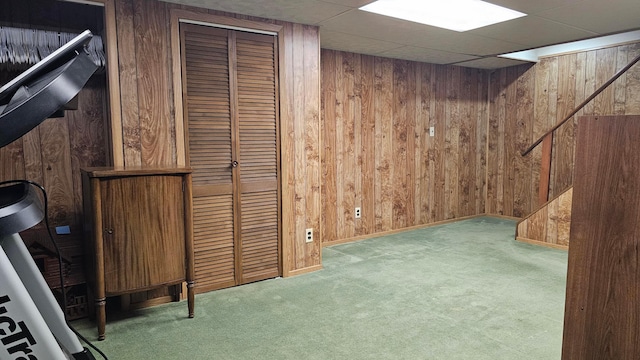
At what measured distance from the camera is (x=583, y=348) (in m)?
1.28

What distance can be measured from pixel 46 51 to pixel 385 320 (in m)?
2.71

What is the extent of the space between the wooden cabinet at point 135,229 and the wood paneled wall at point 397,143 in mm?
2198

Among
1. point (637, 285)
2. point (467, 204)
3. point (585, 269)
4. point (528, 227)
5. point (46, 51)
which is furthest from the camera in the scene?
point (467, 204)

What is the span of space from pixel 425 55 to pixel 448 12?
4.35 ft

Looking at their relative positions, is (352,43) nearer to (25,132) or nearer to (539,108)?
(539,108)

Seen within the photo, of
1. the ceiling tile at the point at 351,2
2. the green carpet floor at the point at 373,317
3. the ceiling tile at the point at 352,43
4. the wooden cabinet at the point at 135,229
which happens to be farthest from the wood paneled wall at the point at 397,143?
the wooden cabinet at the point at 135,229

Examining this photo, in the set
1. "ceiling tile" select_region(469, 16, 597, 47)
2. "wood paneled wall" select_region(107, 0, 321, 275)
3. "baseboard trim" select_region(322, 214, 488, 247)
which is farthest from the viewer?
"baseboard trim" select_region(322, 214, 488, 247)

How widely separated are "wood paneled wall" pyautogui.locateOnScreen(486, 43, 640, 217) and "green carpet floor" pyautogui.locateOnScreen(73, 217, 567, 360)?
5.85 ft

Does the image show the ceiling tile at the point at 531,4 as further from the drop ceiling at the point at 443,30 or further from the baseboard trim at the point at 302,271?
the baseboard trim at the point at 302,271

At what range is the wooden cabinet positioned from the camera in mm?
2334

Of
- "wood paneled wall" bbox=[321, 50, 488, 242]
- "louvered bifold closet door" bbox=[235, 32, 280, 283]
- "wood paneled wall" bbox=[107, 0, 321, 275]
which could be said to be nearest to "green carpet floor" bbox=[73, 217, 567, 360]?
"louvered bifold closet door" bbox=[235, 32, 280, 283]

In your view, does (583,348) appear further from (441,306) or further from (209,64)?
(209,64)

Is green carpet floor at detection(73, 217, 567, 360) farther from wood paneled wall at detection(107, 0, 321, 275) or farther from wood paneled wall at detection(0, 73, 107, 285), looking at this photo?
wood paneled wall at detection(0, 73, 107, 285)

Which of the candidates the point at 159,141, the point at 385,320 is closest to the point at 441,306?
the point at 385,320
